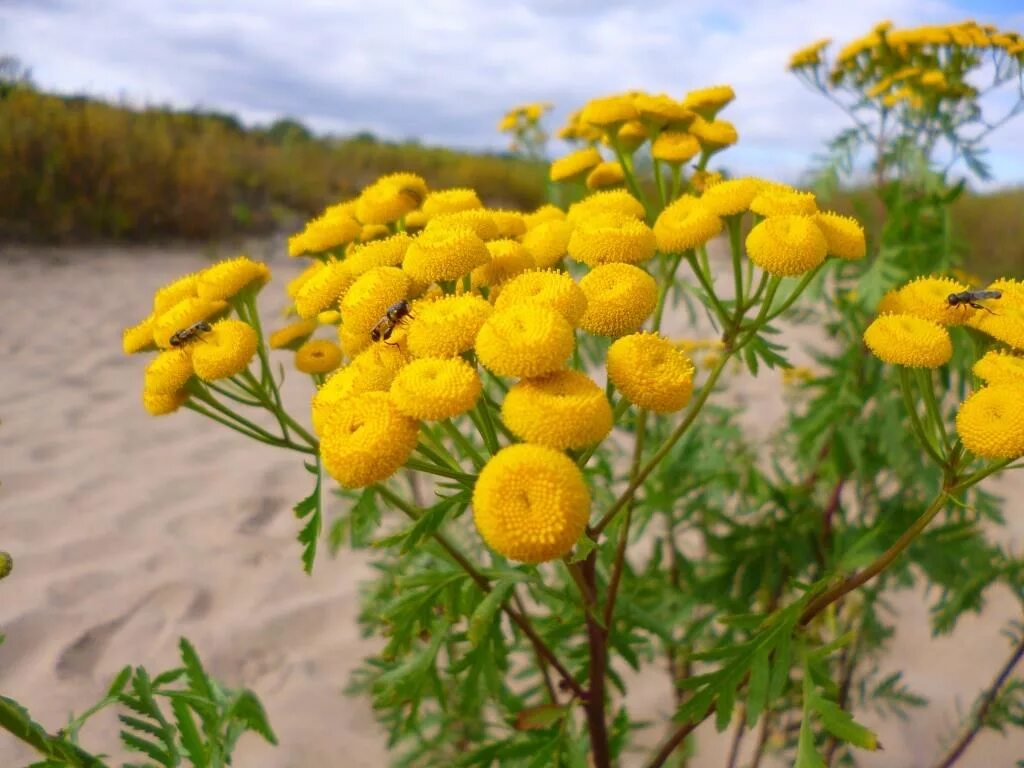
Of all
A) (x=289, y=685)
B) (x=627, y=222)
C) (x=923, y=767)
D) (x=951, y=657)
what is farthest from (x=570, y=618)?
(x=951, y=657)

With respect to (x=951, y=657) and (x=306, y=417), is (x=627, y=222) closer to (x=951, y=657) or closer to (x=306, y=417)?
(x=951, y=657)

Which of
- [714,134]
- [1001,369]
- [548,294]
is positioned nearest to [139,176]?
[714,134]

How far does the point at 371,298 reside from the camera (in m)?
1.23

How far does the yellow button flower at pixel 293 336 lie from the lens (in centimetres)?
159

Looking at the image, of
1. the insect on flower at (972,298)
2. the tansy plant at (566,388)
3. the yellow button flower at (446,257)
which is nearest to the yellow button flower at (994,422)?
the tansy plant at (566,388)

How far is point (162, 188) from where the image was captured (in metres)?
8.88

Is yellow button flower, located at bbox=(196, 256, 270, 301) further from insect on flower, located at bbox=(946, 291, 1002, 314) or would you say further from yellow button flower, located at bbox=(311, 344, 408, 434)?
insect on flower, located at bbox=(946, 291, 1002, 314)

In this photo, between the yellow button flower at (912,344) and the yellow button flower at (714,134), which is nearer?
the yellow button flower at (912,344)

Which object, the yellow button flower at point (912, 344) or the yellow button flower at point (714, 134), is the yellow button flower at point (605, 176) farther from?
the yellow button flower at point (912, 344)

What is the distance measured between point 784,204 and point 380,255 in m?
0.77

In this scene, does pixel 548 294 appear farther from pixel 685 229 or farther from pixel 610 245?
pixel 685 229

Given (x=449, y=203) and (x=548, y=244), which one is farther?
(x=449, y=203)

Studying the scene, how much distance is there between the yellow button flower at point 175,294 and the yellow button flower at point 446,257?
0.57 m

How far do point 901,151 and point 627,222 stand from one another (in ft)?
6.51
